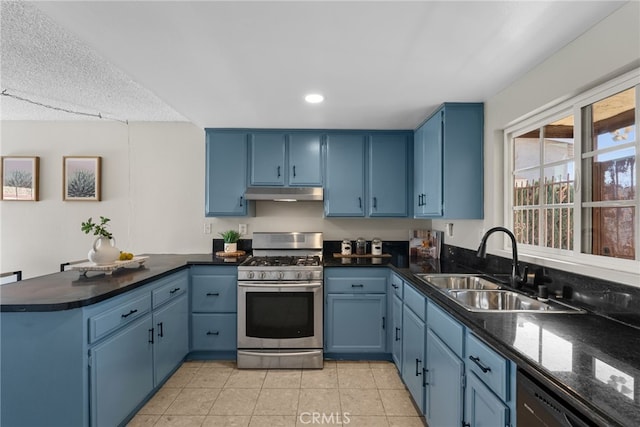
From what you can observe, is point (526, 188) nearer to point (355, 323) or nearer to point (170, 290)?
point (355, 323)

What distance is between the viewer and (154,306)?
2.33 meters

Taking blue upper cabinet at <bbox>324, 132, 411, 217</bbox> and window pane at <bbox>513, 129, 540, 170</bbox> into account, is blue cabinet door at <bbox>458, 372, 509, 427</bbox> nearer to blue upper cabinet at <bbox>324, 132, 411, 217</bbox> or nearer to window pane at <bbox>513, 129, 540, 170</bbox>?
window pane at <bbox>513, 129, 540, 170</bbox>

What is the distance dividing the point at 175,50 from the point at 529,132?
7.38ft

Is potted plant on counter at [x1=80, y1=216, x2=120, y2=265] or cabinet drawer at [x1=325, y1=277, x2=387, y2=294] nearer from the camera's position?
potted plant on counter at [x1=80, y1=216, x2=120, y2=265]

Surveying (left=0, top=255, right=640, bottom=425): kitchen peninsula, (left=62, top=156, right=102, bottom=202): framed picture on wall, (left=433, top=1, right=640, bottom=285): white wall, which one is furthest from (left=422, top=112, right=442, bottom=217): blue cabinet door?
(left=62, top=156, right=102, bottom=202): framed picture on wall

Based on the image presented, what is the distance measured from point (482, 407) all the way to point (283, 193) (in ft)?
7.82

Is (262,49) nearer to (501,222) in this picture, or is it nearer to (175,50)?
(175,50)

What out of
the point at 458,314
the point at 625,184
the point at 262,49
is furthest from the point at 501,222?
the point at 262,49

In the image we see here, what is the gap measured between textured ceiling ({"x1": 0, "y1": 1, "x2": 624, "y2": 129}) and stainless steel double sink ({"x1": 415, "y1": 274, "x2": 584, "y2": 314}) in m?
1.31

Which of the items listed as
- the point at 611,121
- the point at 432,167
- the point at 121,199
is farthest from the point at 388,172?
the point at 121,199

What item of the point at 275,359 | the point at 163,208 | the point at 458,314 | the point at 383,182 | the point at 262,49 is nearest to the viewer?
the point at 458,314

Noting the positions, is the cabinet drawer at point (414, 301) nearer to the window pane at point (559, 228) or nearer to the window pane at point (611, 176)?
the window pane at point (559, 228)

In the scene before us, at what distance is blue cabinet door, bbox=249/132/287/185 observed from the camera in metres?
3.26

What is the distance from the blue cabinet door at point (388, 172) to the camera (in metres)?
3.29
